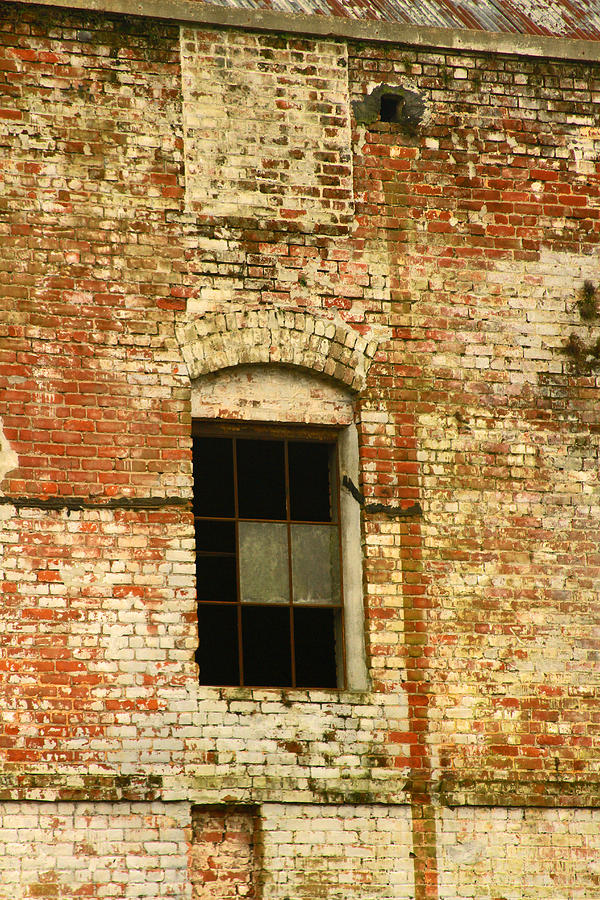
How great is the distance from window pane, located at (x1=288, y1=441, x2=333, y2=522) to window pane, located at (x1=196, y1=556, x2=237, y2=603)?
0.58 meters

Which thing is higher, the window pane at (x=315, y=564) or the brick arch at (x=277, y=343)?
the brick arch at (x=277, y=343)

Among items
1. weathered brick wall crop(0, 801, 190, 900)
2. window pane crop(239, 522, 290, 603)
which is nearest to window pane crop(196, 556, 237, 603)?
window pane crop(239, 522, 290, 603)

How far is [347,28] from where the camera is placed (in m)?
11.0

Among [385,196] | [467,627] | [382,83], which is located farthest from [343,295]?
[467,627]

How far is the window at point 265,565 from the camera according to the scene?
34.0 ft

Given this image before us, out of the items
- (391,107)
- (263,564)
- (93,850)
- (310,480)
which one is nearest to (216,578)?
(263,564)

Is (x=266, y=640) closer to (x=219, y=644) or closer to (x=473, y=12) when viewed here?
(x=219, y=644)

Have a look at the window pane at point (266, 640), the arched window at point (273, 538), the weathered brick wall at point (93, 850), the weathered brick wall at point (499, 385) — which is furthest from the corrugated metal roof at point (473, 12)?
the weathered brick wall at point (93, 850)

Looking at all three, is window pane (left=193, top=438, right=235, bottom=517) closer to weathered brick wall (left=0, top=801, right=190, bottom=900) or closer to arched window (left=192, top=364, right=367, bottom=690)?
arched window (left=192, top=364, right=367, bottom=690)

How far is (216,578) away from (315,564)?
63cm

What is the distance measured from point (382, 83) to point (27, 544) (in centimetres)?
392

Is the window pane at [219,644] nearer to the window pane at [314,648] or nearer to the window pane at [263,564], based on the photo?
the window pane at [263,564]

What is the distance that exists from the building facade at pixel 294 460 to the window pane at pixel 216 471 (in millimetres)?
25

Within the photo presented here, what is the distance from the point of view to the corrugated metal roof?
37.1 feet
